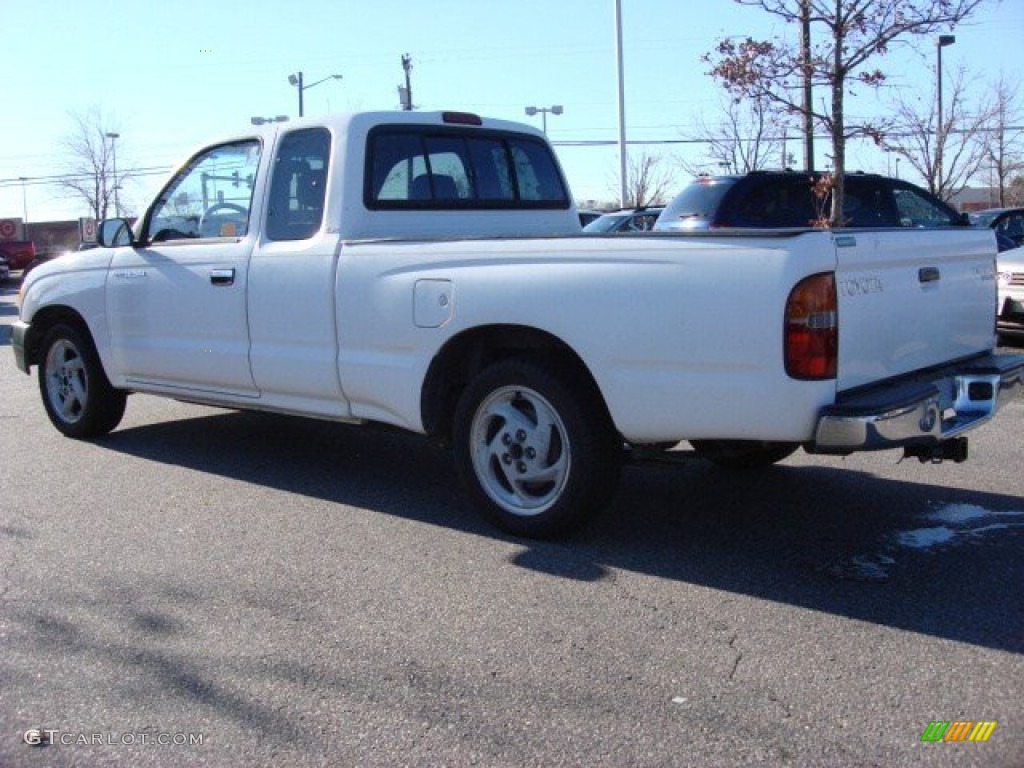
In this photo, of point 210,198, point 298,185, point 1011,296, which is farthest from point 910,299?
point 1011,296

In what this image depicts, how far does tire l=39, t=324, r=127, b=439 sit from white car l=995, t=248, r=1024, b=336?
322 inches

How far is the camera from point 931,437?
4238 mm

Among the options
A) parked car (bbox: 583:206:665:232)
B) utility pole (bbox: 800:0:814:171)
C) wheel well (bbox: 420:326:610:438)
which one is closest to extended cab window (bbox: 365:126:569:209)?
wheel well (bbox: 420:326:610:438)

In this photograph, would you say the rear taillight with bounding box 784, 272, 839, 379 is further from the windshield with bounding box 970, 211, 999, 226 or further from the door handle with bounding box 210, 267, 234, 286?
the windshield with bounding box 970, 211, 999, 226

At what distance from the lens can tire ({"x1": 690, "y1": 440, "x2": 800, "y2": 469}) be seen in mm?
4547

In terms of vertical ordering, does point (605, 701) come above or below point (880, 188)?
below

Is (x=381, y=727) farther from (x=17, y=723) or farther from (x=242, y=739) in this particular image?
(x=17, y=723)

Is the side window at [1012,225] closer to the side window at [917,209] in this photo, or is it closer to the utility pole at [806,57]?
the side window at [917,209]

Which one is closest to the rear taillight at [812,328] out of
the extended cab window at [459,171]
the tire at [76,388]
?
the extended cab window at [459,171]

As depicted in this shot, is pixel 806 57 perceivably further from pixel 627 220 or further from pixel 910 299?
pixel 910 299

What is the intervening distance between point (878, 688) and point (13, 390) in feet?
29.7

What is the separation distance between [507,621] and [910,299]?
2151 mm

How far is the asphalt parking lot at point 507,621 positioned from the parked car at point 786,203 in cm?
532

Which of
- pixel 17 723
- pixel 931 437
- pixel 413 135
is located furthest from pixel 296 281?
pixel 931 437
